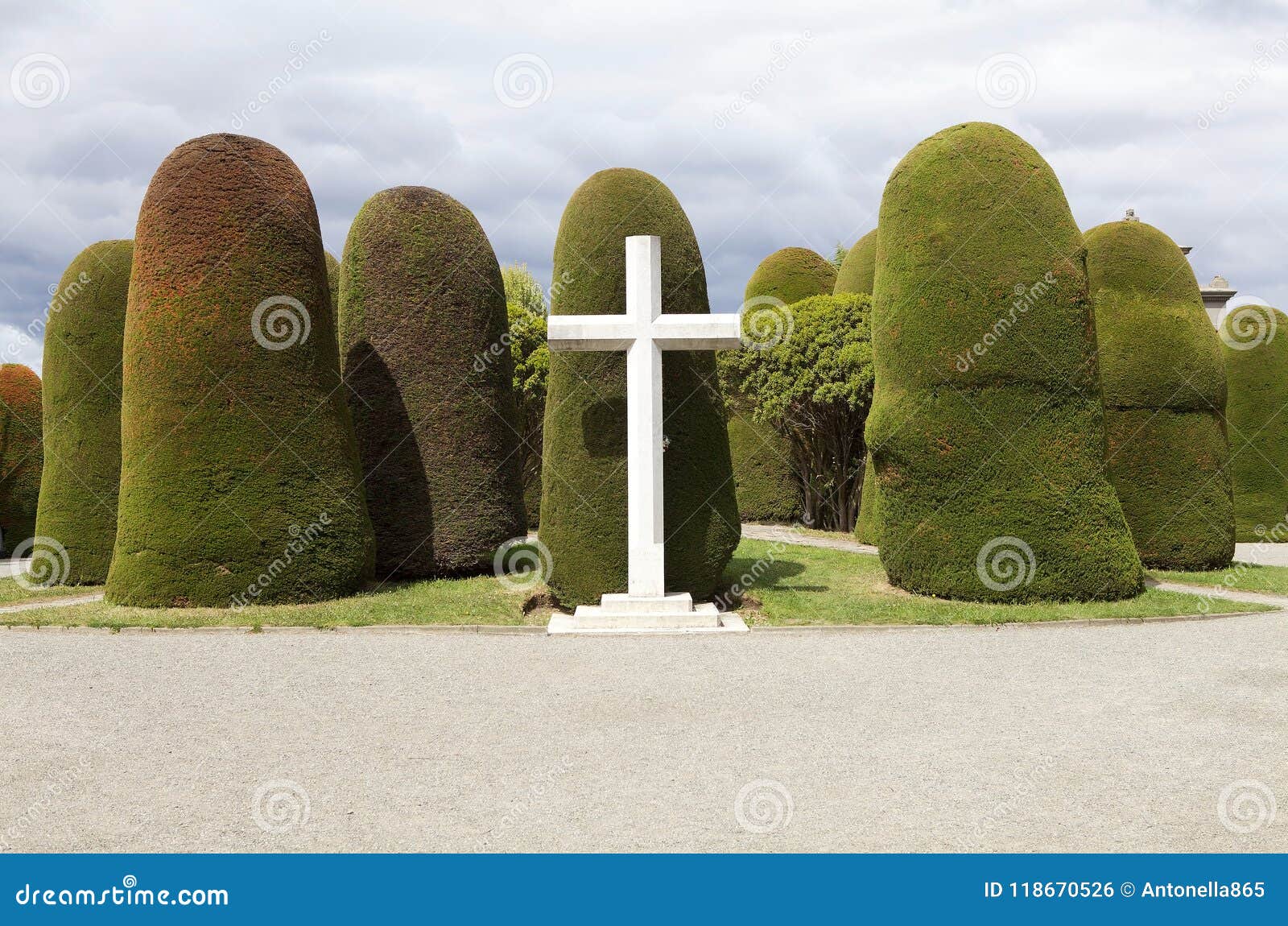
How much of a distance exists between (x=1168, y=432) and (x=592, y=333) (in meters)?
10.7

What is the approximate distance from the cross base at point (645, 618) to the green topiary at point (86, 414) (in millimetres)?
9121

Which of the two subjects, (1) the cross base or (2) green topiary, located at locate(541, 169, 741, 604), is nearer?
(1) the cross base

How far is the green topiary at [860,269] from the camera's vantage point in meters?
23.7

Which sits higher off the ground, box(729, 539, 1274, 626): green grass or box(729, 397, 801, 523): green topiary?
box(729, 397, 801, 523): green topiary

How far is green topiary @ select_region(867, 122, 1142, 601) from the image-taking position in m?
11.4

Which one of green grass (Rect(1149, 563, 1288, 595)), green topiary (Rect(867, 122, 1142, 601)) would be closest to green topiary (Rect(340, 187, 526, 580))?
green topiary (Rect(867, 122, 1142, 601))

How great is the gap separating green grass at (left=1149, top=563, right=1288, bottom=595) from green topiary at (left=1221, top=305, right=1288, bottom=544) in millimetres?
6994

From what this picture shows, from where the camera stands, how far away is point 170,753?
5547 mm

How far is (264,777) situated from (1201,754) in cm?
586

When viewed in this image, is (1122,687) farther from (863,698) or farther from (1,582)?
(1,582)

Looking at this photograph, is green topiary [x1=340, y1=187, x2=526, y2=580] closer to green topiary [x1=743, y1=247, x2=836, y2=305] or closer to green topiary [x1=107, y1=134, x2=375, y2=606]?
green topiary [x1=107, y1=134, x2=375, y2=606]

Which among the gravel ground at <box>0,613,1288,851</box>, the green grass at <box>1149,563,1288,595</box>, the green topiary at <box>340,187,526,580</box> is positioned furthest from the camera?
the green topiary at <box>340,187,526,580</box>

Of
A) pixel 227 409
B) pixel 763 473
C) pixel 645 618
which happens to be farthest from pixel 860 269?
pixel 227 409

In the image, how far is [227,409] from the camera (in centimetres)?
1148
